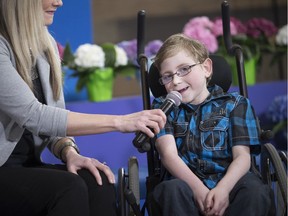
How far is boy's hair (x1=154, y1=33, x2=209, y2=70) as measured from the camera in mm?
2143

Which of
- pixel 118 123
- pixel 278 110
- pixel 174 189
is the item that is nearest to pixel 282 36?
pixel 278 110

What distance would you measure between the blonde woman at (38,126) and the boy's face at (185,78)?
373 millimetres

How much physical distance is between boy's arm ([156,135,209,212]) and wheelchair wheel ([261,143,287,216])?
9.2 inches

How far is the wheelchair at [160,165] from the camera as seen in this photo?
6.19 feet

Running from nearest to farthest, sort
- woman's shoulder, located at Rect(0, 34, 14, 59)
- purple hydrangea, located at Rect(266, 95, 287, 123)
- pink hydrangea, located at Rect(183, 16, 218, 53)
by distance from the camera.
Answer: woman's shoulder, located at Rect(0, 34, 14, 59) → pink hydrangea, located at Rect(183, 16, 218, 53) → purple hydrangea, located at Rect(266, 95, 287, 123)

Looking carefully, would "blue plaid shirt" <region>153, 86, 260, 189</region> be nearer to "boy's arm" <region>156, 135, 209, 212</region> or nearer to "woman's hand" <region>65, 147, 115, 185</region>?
"boy's arm" <region>156, 135, 209, 212</region>

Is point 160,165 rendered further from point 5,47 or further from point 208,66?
point 5,47

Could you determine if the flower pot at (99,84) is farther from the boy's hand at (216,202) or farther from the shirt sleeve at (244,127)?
the boy's hand at (216,202)

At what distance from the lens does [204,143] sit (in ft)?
6.85

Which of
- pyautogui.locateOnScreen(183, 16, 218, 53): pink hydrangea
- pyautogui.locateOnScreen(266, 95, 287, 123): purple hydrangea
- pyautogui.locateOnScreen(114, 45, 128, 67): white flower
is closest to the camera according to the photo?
pyautogui.locateOnScreen(114, 45, 128, 67): white flower

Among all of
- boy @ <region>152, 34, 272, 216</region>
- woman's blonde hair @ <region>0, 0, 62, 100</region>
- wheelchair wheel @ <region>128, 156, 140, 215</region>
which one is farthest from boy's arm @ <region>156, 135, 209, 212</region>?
woman's blonde hair @ <region>0, 0, 62, 100</region>

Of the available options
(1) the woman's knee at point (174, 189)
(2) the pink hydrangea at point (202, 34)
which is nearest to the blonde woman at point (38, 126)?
(1) the woman's knee at point (174, 189)

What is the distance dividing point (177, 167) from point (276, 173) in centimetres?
33

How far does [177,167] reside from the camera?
2.03m
